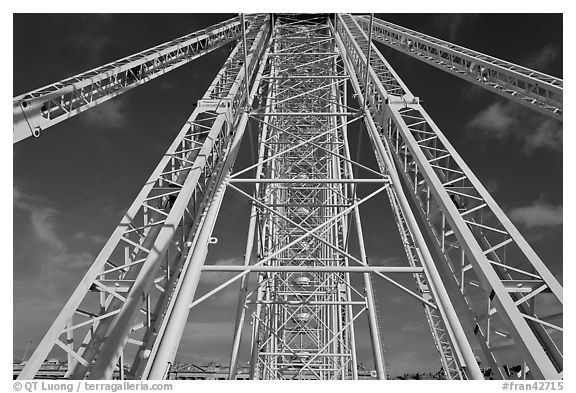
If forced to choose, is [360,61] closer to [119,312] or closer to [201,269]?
[201,269]

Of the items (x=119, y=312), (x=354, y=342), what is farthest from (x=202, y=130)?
(x=354, y=342)

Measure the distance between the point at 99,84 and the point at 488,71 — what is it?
10.7 metres

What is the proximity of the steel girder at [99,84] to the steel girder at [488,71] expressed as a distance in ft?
23.7

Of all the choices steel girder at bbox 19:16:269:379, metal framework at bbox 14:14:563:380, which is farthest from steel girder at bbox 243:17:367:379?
steel girder at bbox 19:16:269:379

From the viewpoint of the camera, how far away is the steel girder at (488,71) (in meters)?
10.8

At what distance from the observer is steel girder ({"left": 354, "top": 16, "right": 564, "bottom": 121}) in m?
10.8

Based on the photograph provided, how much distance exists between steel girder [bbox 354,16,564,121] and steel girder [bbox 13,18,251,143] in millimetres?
7218

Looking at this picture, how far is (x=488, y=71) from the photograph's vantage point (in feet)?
41.2

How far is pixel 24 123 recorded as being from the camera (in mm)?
7895

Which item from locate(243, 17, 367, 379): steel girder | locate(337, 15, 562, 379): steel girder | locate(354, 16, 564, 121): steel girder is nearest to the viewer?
locate(337, 15, 562, 379): steel girder

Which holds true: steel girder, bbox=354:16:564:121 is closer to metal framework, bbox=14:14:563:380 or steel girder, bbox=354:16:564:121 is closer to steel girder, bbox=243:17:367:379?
metal framework, bbox=14:14:563:380

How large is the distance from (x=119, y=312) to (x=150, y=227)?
6.55ft

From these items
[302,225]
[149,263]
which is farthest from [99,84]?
[302,225]

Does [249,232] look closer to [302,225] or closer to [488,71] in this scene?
[302,225]
